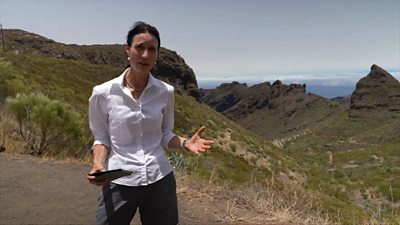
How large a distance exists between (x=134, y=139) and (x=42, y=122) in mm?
6052

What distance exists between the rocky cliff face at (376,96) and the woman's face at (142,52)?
80998 mm

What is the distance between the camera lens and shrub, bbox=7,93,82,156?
7.98m

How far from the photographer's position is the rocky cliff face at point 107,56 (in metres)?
64.8

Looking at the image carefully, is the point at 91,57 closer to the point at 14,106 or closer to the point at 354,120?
the point at 354,120

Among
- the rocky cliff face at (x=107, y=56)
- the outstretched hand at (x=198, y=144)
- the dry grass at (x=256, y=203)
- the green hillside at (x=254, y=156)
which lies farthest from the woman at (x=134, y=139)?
the rocky cliff face at (x=107, y=56)

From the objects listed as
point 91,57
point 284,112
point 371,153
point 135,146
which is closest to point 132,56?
point 135,146

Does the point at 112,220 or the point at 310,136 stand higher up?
the point at 112,220

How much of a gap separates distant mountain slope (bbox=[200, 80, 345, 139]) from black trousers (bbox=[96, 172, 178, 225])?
85570mm

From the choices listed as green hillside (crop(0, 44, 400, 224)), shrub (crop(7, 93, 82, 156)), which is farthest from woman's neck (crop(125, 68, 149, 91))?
shrub (crop(7, 93, 82, 156))

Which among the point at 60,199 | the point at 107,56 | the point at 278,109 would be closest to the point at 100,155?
the point at 60,199

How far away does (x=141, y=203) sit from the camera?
2533 mm

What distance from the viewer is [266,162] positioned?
2591 centimetres

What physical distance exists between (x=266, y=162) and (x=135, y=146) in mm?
23984

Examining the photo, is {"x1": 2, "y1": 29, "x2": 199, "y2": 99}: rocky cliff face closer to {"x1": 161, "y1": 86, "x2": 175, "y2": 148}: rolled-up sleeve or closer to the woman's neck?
{"x1": 161, "y1": 86, "x2": 175, "y2": 148}: rolled-up sleeve
